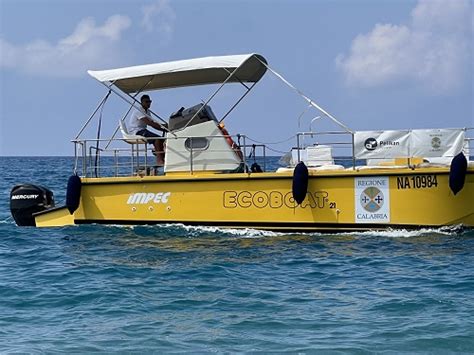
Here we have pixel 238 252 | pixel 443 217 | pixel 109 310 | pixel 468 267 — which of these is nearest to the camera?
pixel 109 310

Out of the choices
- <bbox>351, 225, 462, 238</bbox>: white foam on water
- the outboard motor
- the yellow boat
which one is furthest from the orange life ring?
the outboard motor

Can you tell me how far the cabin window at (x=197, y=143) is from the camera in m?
13.8

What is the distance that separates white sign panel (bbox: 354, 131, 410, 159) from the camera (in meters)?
12.6

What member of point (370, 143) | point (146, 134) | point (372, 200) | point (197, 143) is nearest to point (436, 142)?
point (370, 143)

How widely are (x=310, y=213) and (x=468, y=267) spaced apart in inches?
134

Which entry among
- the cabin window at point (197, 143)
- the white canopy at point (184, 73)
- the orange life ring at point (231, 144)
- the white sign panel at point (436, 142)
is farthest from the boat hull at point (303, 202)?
the white canopy at point (184, 73)

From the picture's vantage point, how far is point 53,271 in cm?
1044

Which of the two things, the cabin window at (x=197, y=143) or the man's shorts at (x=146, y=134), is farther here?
the man's shorts at (x=146, y=134)

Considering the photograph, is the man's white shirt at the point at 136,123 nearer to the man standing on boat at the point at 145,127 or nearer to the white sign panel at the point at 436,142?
the man standing on boat at the point at 145,127

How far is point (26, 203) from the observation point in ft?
50.3

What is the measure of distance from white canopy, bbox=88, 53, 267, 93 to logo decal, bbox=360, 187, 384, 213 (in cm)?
327

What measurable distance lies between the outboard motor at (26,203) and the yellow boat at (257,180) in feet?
1.01

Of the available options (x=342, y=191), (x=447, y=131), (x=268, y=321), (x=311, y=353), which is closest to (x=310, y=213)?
(x=342, y=191)

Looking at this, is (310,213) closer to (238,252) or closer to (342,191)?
(342,191)
